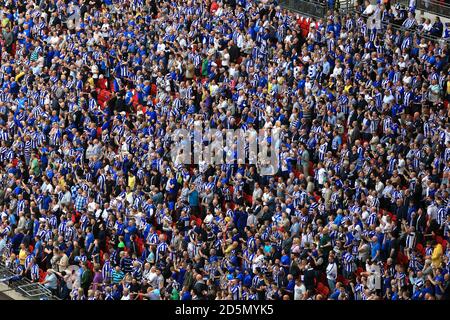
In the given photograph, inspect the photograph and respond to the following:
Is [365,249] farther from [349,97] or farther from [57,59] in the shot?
[57,59]

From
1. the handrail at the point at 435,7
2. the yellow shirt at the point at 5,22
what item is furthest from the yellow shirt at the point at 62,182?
the handrail at the point at 435,7

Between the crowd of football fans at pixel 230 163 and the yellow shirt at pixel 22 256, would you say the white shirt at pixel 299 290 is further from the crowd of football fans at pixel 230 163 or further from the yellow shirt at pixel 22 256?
the yellow shirt at pixel 22 256

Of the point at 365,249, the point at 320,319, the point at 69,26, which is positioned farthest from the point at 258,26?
the point at 320,319

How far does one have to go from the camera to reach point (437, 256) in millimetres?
26125

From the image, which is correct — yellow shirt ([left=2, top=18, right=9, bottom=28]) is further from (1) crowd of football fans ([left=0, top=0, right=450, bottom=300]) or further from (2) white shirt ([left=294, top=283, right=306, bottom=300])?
(2) white shirt ([left=294, top=283, right=306, bottom=300])

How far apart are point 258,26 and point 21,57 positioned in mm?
8624

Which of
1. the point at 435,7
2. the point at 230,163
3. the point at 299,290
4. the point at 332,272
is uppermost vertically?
the point at 435,7

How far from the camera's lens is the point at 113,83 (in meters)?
37.7

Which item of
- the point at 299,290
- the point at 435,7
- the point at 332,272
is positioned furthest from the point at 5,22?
the point at 299,290

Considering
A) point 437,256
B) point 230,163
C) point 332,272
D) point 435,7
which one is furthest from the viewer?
point 435,7

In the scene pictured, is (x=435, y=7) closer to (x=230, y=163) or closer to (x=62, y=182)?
(x=230, y=163)

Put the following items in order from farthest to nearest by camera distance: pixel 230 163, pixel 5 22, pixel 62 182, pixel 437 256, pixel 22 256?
1. pixel 5 22
2. pixel 62 182
3. pixel 230 163
4. pixel 22 256
5. pixel 437 256

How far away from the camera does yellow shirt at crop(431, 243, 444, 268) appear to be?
85.0 ft

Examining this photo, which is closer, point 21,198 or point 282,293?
point 282,293
